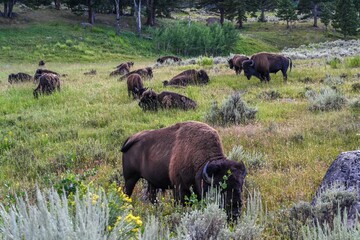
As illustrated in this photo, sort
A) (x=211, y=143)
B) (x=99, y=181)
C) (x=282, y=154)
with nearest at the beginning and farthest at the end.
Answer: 1. (x=211, y=143)
2. (x=99, y=181)
3. (x=282, y=154)

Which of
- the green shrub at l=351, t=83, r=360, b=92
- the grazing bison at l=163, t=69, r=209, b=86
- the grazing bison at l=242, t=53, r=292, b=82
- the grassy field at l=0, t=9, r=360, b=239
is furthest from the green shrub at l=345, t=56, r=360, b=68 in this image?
the grazing bison at l=163, t=69, r=209, b=86

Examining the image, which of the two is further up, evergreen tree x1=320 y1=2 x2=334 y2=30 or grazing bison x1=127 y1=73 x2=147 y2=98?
evergreen tree x1=320 y1=2 x2=334 y2=30

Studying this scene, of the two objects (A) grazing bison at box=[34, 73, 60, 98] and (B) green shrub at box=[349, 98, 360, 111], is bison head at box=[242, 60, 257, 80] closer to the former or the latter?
(B) green shrub at box=[349, 98, 360, 111]

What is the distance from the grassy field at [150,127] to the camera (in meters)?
6.43

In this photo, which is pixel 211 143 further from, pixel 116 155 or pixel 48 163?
pixel 48 163

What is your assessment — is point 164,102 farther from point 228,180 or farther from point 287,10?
point 287,10

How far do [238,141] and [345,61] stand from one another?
518 inches

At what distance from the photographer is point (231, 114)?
34.0 ft

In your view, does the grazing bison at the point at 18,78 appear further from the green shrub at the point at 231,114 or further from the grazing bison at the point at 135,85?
the green shrub at the point at 231,114

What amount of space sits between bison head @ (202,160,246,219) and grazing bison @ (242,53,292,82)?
42.4ft

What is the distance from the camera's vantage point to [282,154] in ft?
24.2

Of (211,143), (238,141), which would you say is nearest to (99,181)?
(211,143)

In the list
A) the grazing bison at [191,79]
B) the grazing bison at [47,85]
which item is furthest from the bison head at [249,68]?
the grazing bison at [47,85]

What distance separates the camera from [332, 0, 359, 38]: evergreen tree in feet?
189
